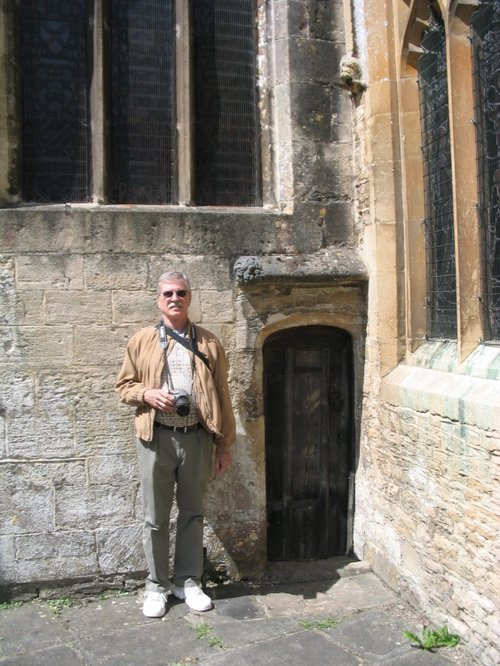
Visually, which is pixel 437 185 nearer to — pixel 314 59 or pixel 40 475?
pixel 314 59

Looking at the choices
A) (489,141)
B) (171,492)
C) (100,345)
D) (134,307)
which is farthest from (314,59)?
(171,492)

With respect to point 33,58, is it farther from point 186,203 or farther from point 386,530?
point 386,530

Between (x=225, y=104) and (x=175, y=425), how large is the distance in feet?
8.09

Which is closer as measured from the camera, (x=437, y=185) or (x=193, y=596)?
(x=193, y=596)

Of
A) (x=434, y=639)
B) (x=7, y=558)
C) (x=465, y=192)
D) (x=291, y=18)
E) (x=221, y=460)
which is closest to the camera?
(x=434, y=639)

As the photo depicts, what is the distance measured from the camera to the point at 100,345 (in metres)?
4.46

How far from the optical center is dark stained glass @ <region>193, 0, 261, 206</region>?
4941 millimetres

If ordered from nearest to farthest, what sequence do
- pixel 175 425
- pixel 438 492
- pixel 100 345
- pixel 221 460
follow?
1. pixel 438 492
2. pixel 175 425
3. pixel 221 460
4. pixel 100 345

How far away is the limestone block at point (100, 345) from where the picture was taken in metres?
4.43

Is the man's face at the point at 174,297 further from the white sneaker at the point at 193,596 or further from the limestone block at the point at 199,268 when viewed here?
the white sneaker at the point at 193,596

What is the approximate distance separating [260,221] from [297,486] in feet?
6.42

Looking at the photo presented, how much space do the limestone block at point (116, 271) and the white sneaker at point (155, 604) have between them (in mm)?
1945

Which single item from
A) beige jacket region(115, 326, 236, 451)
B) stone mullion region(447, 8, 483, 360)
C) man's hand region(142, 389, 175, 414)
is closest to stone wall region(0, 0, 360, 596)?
beige jacket region(115, 326, 236, 451)

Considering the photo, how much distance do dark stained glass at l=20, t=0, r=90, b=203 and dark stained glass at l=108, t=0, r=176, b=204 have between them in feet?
0.70
